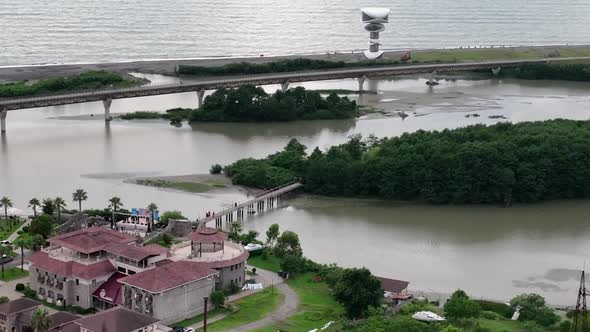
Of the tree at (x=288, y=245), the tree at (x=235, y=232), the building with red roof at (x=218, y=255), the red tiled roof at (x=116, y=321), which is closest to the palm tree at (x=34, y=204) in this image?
the tree at (x=235, y=232)

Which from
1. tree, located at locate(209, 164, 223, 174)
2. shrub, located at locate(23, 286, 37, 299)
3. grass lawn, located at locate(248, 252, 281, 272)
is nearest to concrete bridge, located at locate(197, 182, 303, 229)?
grass lawn, located at locate(248, 252, 281, 272)

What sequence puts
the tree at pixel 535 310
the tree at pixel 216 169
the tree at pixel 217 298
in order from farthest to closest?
1. the tree at pixel 216 169
2. the tree at pixel 217 298
3. the tree at pixel 535 310

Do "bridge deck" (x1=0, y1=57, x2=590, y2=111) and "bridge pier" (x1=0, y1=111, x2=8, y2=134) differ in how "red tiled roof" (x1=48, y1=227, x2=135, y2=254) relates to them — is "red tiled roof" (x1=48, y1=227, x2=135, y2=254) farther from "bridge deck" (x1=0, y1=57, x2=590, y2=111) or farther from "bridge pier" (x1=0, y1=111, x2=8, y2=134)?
"bridge deck" (x1=0, y1=57, x2=590, y2=111)

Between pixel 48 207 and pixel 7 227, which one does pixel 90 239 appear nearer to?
pixel 7 227

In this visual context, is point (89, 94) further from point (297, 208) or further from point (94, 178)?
point (297, 208)

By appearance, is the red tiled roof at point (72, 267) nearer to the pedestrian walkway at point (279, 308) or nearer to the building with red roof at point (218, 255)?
the building with red roof at point (218, 255)

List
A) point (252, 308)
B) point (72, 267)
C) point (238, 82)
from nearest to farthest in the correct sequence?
1. point (252, 308)
2. point (72, 267)
3. point (238, 82)

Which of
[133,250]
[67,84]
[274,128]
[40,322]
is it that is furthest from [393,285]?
[67,84]
